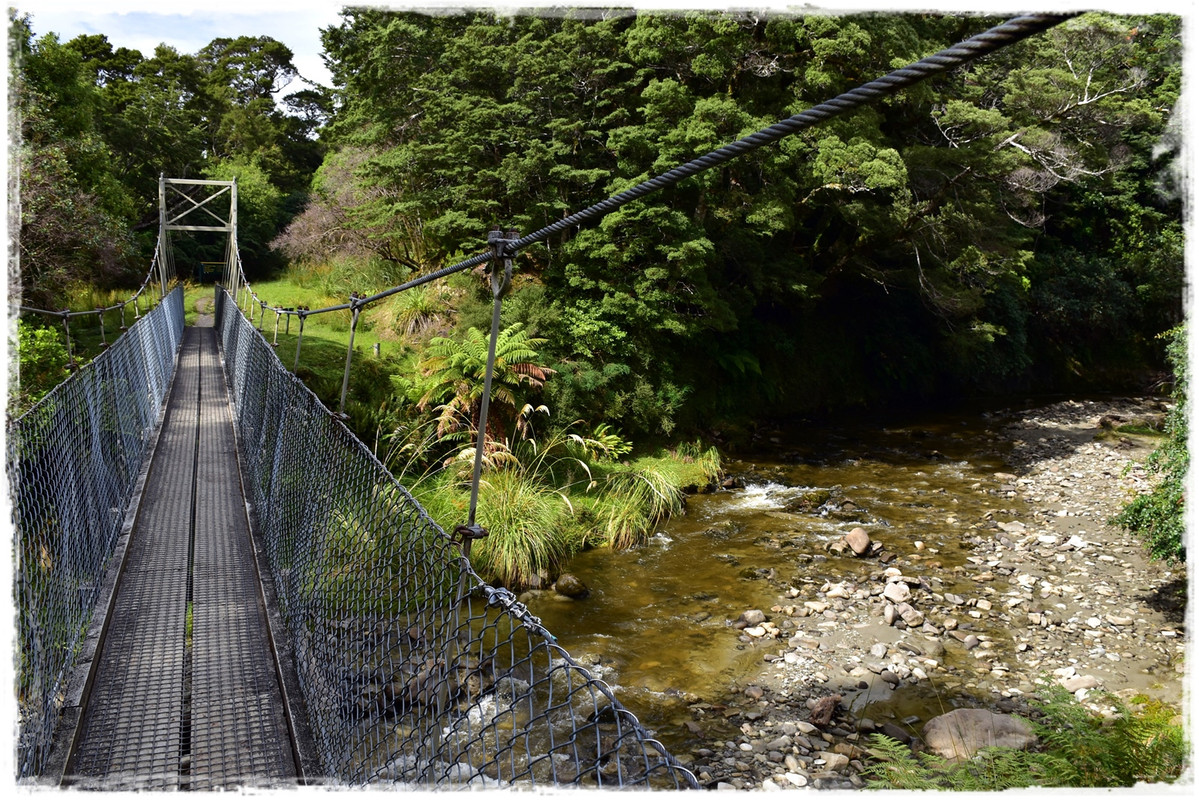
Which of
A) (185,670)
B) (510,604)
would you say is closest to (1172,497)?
(510,604)

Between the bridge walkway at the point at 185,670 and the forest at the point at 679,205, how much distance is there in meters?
3.92

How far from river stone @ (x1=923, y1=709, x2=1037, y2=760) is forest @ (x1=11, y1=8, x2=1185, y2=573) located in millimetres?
4894

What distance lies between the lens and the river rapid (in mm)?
4578

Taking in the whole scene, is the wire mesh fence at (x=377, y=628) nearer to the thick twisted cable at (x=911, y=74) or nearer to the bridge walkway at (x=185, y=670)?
the bridge walkway at (x=185, y=670)

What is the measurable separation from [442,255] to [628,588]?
737 cm

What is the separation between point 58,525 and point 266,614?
0.75m

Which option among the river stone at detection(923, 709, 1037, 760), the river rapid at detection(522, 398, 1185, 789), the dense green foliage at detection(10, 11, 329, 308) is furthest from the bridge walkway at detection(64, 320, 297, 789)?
the dense green foliage at detection(10, 11, 329, 308)

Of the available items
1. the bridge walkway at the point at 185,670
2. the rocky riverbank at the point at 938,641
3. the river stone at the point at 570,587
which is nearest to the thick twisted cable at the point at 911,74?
the bridge walkway at the point at 185,670

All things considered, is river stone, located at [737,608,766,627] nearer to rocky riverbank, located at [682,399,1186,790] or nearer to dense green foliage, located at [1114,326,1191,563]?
rocky riverbank, located at [682,399,1186,790]

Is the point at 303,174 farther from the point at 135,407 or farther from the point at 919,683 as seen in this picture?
the point at 919,683

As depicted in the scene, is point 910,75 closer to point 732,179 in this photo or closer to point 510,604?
point 510,604

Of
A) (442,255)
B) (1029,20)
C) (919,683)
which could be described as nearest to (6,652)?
(1029,20)

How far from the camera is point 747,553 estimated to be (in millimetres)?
7191

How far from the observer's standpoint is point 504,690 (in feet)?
15.8
